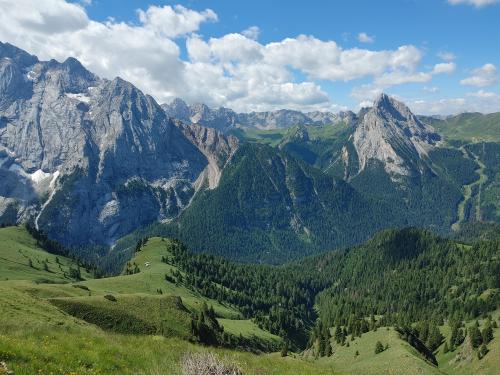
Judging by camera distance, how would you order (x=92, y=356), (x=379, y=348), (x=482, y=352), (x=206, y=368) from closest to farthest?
(x=206, y=368), (x=92, y=356), (x=379, y=348), (x=482, y=352)

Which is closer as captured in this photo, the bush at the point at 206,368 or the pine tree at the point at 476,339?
the bush at the point at 206,368

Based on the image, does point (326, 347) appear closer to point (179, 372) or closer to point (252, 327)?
point (252, 327)

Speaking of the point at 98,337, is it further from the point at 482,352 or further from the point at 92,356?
the point at 482,352

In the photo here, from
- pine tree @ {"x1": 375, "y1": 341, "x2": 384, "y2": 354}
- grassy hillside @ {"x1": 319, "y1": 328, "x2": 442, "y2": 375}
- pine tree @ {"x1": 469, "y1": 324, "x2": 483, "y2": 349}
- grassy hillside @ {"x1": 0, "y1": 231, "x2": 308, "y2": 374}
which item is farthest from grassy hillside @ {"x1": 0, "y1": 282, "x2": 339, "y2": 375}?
pine tree @ {"x1": 469, "y1": 324, "x2": 483, "y2": 349}

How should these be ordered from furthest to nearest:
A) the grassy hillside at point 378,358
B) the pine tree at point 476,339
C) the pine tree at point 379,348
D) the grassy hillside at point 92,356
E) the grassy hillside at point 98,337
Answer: the pine tree at point 476,339 < the pine tree at point 379,348 < the grassy hillside at point 378,358 < the grassy hillside at point 98,337 < the grassy hillside at point 92,356

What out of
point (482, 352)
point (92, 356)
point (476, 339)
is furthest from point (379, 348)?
point (92, 356)

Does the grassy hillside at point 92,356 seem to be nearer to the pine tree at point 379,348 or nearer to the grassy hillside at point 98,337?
the grassy hillside at point 98,337

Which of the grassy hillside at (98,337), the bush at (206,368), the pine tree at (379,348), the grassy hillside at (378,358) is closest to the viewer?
the bush at (206,368)

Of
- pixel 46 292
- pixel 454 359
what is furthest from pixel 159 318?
pixel 454 359

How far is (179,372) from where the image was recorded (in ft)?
56.7

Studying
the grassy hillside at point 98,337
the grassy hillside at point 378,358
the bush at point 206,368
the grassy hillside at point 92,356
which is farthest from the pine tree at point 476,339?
the bush at point 206,368

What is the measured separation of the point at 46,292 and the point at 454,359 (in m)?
110

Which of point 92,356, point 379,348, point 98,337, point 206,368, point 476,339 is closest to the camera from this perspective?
point 206,368

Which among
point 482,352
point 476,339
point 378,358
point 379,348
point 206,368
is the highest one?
point 206,368
